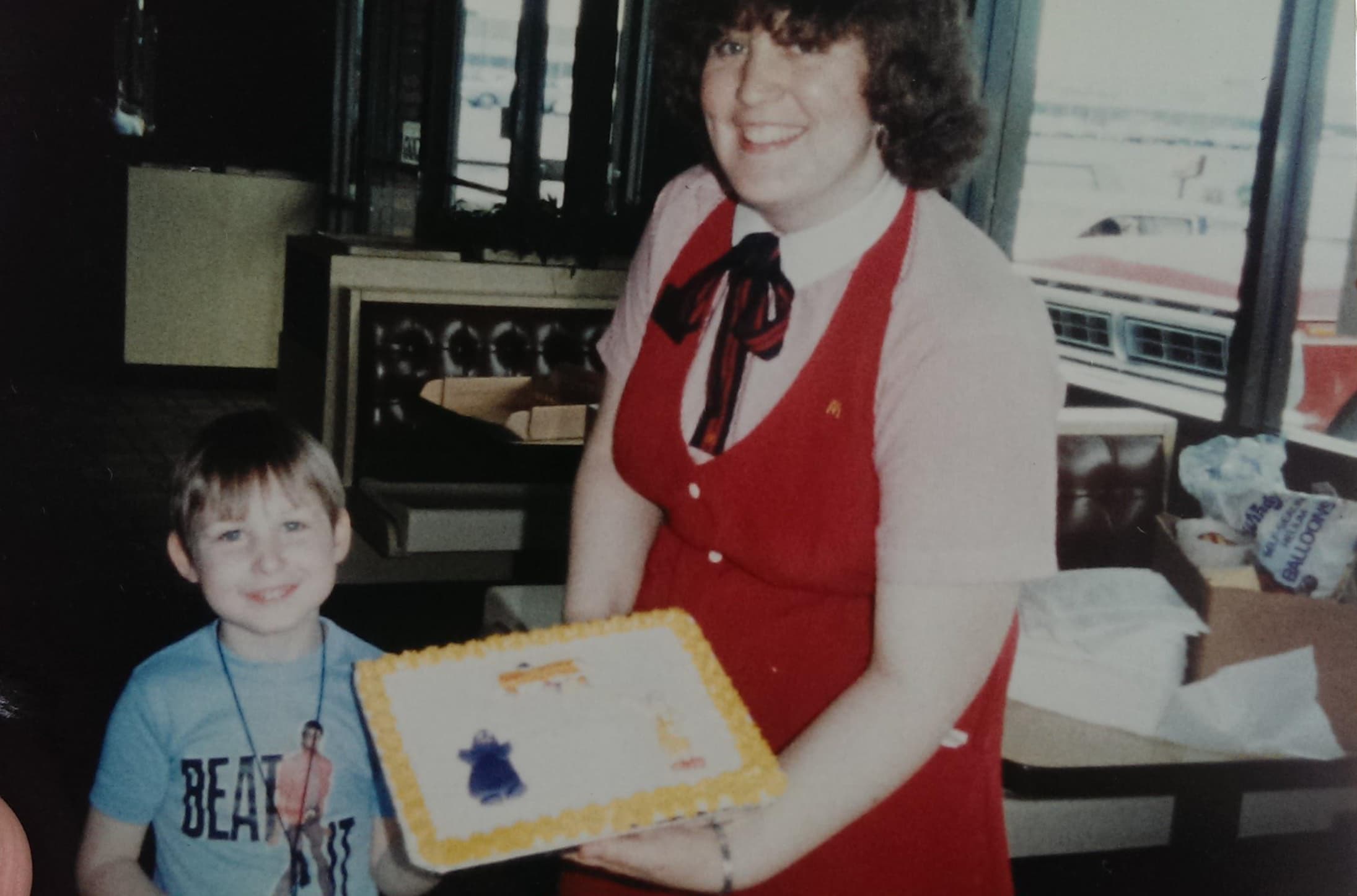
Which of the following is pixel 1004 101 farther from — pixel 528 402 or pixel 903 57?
pixel 903 57

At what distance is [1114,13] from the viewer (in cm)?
337

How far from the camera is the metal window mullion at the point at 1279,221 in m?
2.85

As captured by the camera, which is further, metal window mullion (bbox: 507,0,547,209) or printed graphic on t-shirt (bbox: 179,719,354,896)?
metal window mullion (bbox: 507,0,547,209)

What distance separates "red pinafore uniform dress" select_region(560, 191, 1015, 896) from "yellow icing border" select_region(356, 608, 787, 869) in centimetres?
8

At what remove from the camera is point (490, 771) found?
0.94 meters

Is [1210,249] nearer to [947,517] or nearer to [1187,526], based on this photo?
[1187,526]

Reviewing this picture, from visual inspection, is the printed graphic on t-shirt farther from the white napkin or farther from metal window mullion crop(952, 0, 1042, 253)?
metal window mullion crop(952, 0, 1042, 253)

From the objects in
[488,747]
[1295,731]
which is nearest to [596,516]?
[488,747]

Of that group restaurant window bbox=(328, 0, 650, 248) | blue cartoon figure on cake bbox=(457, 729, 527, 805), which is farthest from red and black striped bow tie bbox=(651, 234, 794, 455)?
restaurant window bbox=(328, 0, 650, 248)

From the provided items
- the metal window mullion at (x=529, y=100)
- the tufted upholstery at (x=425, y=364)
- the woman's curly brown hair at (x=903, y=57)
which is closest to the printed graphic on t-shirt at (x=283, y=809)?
the woman's curly brown hair at (x=903, y=57)

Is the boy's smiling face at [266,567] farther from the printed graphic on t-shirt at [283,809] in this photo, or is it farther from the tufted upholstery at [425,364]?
the tufted upholstery at [425,364]

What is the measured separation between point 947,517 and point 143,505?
4325 mm

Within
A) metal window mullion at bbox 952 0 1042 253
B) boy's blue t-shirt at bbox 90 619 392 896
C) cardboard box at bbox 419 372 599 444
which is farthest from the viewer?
metal window mullion at bbox 952 0 1042 253

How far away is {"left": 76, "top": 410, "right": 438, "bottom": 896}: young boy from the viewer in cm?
124
